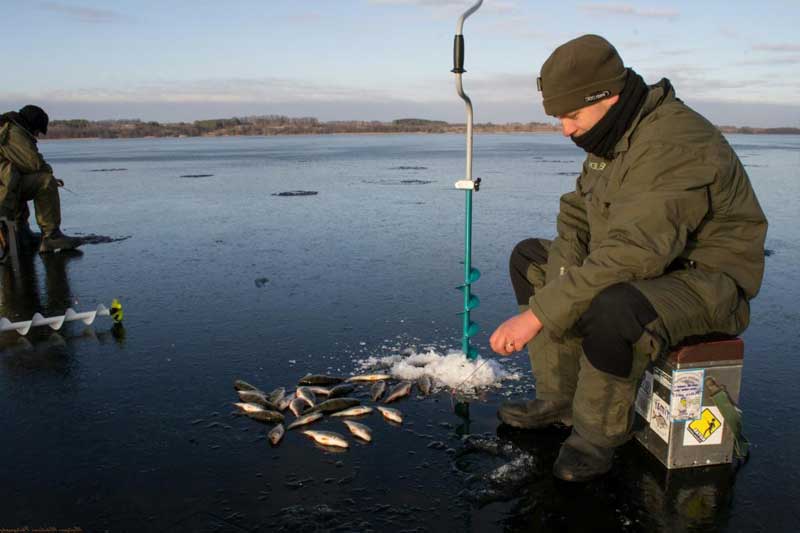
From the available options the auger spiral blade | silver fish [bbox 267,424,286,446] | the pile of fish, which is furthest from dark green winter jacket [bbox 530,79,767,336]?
the auger spiral blade

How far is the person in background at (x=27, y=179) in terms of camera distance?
8.77 metres

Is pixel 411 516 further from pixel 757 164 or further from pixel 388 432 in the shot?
pixel 757 164

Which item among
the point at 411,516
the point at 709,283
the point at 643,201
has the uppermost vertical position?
the point at 643,201

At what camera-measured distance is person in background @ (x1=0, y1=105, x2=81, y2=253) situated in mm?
8773

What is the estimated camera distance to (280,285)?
6926mm

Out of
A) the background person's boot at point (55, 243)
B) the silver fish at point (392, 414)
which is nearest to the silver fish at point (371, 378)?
the silver fish at point (392, 414)

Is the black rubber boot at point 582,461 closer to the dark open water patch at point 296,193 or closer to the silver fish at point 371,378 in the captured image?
the silver fish at point 371,378

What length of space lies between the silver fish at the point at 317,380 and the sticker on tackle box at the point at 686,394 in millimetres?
2198

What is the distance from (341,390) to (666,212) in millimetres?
2377

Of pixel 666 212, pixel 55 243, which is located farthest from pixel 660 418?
pixel 55 243

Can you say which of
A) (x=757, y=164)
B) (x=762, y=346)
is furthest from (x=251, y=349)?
(x=757, y=164)

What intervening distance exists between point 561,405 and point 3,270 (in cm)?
772

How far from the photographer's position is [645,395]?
339 cm

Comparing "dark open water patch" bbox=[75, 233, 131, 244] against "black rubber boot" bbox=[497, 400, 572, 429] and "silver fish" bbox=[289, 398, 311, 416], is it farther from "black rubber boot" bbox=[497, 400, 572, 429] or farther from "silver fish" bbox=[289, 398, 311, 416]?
"black rubber boot" bbox=[497, 400, 572, 429]
